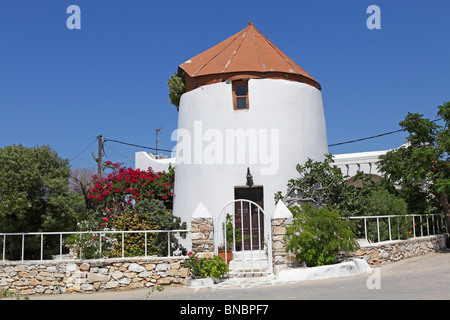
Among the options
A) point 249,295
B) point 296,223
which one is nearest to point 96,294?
point 249,295

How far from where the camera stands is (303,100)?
14.7 metres

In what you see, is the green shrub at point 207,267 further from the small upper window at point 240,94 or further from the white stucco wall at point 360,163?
the white stucco wall at point 360,163

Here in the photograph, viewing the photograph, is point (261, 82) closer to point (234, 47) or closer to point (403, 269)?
point (234, 47)

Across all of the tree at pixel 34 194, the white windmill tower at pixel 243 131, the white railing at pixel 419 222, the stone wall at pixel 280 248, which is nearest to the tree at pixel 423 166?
the white railing at pixel 419 222

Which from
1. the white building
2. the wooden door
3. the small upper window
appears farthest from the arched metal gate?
the small upper window

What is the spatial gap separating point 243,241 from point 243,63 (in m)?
6.23

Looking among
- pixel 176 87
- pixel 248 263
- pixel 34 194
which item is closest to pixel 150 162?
pixel 176 87

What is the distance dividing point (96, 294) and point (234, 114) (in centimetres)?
694

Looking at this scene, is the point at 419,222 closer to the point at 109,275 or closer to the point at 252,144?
the point at 252,144

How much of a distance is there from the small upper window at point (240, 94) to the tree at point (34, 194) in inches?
256

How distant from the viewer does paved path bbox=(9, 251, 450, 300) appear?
8125 mm

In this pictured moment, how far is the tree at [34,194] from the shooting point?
13.7 metres

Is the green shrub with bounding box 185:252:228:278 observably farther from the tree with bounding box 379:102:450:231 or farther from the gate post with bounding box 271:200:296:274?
the tree with bounding box 379:102:450:231

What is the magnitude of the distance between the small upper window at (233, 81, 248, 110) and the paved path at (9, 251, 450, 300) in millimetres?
6061
